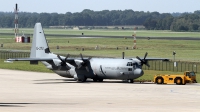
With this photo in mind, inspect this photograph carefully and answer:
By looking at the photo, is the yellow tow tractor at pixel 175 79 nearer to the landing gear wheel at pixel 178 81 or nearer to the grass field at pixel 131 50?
the landing gear wheel at pixel 178 81

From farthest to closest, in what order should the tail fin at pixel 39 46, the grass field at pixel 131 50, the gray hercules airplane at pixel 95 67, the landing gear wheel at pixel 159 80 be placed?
the grass field at pixel 131 50 < the tail fin at pixel 39 46 < the landing gear wheel at pixel 159 80 < the gray hercules airplane at pixel 95 67

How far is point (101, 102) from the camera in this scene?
171 feet

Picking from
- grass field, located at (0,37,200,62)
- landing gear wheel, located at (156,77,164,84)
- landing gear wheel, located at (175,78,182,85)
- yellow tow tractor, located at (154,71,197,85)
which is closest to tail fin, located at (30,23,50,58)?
landing gear wheel, located at (156,77,164,84)

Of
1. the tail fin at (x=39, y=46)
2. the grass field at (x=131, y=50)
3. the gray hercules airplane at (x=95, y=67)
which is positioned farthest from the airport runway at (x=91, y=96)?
the grass field at (x=131, y=50)

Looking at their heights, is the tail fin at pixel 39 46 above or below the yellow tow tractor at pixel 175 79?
above

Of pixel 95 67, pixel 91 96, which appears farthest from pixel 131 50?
pixel 91 96

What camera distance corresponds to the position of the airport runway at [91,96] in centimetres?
4728

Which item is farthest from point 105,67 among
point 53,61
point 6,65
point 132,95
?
point 6,65

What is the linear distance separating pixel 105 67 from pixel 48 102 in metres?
20.7

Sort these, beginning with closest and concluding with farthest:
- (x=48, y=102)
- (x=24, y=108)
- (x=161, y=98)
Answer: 1. (x=24, y=108)
2. (x=48, y=102)
3. (x=161, y=98)

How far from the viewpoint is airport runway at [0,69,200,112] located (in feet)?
155

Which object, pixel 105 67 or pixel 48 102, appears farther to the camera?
pixel 105 67

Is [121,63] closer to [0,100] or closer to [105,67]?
[105,67]

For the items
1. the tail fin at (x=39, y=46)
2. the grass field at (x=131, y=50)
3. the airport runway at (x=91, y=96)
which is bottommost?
the airport runway at (x=91, y=96)
